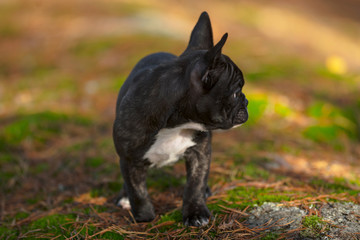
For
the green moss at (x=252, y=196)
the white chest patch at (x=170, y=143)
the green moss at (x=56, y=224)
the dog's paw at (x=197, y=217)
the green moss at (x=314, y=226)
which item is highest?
the white chest patch at (x=170, y=143)

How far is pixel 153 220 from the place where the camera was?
3.02 m

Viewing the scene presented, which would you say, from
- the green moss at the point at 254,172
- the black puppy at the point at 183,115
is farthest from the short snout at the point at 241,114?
the green moss at the point at 254,172

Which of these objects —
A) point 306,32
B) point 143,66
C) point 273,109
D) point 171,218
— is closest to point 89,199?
point 171,218

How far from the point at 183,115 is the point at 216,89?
342 millimetres

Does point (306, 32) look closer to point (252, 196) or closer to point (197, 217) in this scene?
point (252, 196)

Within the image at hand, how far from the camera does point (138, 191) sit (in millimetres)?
3037

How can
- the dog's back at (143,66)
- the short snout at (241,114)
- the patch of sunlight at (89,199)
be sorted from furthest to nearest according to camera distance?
the patch of sunlight at (89,199), the dog's back at (143,66), the short snout at (241,114)

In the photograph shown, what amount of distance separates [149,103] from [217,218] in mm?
1136

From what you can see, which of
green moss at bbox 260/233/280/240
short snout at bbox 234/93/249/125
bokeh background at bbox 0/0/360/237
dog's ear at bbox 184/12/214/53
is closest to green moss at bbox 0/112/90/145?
bokeh background at bbox 0/0/360/237

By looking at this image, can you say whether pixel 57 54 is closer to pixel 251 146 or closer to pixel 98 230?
pixel 251 146

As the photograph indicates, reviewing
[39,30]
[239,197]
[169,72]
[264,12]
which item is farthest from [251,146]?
[264,12]

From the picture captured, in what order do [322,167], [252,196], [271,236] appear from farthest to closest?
[322,167]
[252,196]
[271,236]

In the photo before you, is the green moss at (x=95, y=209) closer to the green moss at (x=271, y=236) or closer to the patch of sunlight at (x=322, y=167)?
the green moss at (x=271, y=236)

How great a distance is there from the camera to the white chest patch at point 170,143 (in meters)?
2.83
